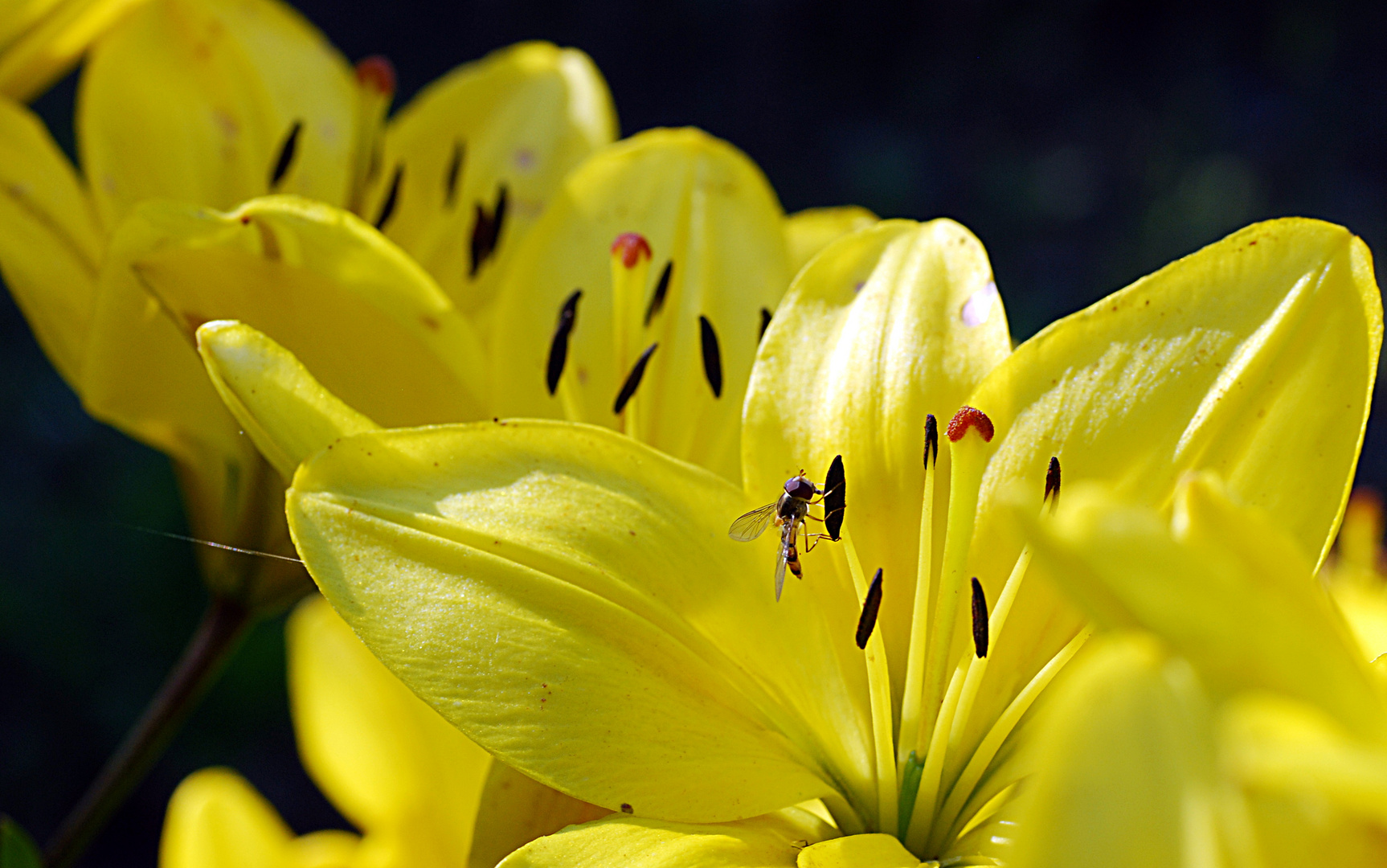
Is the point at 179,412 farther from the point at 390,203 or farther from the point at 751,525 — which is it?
the point at 751,525

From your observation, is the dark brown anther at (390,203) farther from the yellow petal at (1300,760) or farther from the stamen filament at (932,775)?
the yellow petal at (1300,760)

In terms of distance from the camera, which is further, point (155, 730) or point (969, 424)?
point (155, 730)

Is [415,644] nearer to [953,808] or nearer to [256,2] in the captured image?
[953,808]

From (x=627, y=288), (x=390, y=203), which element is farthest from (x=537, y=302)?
(x=390, y=203)

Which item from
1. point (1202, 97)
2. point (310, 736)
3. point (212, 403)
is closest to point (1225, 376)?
point (212, 403)

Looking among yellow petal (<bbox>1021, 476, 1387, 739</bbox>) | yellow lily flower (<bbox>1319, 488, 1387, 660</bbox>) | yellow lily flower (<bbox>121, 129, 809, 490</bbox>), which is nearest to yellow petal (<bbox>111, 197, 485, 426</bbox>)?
yellow lily flower (<bbox>121, 129, 809, 490</bbox>)

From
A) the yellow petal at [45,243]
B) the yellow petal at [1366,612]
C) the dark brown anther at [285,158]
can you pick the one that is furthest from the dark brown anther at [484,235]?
the yellow petal at [1366,612]
